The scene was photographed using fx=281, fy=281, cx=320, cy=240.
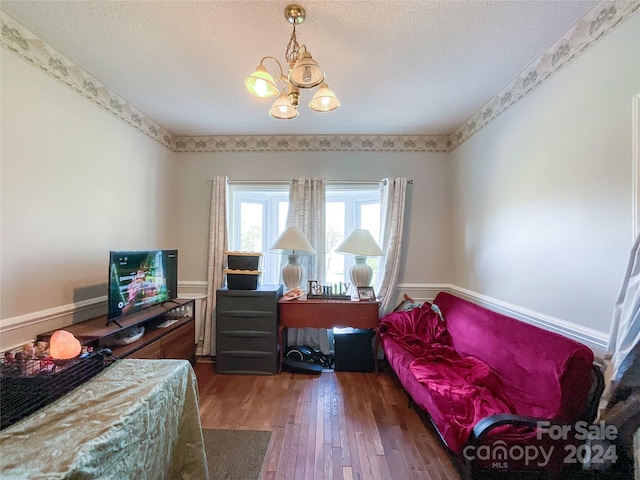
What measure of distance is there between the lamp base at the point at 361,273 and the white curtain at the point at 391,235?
0.24 meters

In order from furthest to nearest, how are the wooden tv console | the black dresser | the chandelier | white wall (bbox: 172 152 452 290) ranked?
white wall (bbox: 172 152 452 290)
the black dresser
the wooden tv console
the chandelier

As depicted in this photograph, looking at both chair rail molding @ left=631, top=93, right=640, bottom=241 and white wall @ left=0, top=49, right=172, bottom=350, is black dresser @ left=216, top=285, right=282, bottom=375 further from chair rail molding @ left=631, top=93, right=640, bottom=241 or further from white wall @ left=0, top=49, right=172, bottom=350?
chair rail molding @ left=631, top=93, right=640, bottom=241

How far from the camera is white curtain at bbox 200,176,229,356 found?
3.16 metres

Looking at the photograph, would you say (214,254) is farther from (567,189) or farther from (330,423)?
(567,189)

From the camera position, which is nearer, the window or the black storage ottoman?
the black storage ottoman

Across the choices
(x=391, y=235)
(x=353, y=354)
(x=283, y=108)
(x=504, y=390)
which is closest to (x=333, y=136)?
(x=391, y=235)

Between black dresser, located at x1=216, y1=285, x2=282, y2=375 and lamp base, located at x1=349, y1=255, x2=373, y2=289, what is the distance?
855 millimetres

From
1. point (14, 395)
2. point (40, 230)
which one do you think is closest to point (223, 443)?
point (14, 395)

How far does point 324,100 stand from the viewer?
149 cm

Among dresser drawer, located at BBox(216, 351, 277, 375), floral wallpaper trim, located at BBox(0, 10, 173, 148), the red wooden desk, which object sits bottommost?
dresser drawer, located at BBox(216, 351, 277, 375)

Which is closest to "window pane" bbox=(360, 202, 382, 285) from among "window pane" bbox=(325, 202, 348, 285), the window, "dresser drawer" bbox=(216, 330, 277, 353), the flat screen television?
the window

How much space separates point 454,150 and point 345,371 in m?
2.67

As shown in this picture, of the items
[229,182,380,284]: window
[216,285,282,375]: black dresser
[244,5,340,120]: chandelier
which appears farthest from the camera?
[229,182,380,284]: window

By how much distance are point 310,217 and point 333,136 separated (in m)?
0.98
